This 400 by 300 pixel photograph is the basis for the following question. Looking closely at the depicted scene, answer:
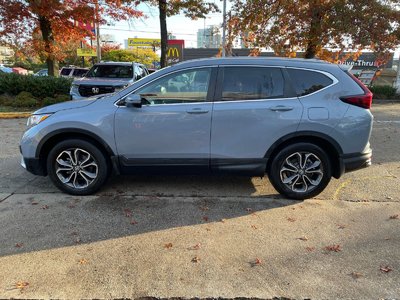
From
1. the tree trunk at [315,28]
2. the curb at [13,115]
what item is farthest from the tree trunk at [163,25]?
the tree trunk at [315,28]

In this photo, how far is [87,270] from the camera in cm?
324

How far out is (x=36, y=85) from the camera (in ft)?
47.0

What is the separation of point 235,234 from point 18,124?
8817mm

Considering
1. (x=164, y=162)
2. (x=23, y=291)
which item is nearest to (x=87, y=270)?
(x=23, y=291)

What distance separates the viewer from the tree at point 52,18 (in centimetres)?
1479

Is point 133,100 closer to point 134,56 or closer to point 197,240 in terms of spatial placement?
point 197,240

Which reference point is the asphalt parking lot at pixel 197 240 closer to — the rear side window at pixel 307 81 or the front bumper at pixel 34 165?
the front bumper at pixel 34 165

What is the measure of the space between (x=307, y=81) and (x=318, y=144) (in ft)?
2.74

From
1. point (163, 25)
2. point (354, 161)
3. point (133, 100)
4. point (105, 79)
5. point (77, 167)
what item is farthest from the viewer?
point (163, 25)

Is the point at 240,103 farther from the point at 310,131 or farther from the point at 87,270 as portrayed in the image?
the point at 87,270

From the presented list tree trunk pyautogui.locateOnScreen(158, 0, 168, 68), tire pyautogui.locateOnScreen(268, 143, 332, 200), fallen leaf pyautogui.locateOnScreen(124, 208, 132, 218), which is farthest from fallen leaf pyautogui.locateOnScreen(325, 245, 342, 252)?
tree trunk pyautogui.locateOnScreen(158, 0, 168, 68)

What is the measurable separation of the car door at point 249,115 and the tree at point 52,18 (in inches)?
476

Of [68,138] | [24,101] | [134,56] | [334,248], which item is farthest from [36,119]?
[134,56]

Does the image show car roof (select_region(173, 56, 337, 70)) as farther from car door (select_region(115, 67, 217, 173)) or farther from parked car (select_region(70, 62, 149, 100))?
parked car (select_region(70, 62, 149, 100))
